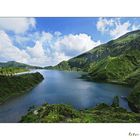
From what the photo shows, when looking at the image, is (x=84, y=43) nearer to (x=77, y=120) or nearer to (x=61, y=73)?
(x=61, y=73)

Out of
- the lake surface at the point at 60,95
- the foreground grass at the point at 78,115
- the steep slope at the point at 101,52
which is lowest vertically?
the foreground grass at the point at 78,115

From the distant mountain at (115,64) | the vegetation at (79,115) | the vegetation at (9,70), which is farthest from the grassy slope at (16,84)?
the vegetation at (79,115)

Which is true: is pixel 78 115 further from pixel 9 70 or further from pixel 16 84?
pixel 9 70

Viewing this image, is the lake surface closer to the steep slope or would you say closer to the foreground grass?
the foreground grass

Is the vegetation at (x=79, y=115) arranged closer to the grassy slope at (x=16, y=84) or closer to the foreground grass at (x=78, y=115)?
the foreground grass at (x=78, y=115)

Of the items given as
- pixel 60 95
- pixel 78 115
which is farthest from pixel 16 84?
pixel 78 115

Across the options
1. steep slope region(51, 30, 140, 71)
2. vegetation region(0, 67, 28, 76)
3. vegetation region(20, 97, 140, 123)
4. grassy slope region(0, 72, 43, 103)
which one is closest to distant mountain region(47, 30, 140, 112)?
steep slope region(51, 30, 140, 71)
